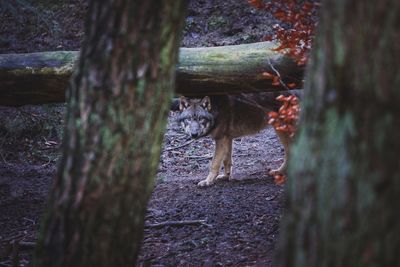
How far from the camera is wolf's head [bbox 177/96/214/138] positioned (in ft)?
30.1

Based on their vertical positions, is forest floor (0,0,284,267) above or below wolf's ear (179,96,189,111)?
below

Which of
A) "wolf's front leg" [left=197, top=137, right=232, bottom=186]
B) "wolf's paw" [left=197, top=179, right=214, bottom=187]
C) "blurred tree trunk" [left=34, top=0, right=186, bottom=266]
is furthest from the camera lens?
"wolf's front leg" [left=197, top=137, right=232, bottom=186]

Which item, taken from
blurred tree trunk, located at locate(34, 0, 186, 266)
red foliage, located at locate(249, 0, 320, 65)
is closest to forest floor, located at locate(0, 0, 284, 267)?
red foliage, located at locate(249, 0, 320, 65)

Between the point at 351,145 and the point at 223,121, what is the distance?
729 centimetres

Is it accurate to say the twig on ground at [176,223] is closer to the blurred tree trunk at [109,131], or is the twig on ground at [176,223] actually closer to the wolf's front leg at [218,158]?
the wolf's front leg at [218,158]

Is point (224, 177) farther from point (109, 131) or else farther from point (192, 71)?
point (109, 131)

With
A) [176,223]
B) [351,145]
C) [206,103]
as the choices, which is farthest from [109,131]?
[206,103]

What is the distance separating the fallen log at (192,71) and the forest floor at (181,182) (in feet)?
2.16

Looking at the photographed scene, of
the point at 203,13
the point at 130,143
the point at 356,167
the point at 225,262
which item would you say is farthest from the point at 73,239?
the point at 203,13

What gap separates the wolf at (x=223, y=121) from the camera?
920 cm

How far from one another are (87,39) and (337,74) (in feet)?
4.80

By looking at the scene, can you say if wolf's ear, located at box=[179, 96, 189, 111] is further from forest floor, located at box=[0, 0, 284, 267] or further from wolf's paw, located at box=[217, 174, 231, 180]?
wolf's paw, located at box=[217, 174, 231, 180]

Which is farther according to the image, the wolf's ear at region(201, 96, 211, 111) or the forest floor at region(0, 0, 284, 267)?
the wolf's ear at region(201, 96, 211, 111)

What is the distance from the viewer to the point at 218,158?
907 centimetres
